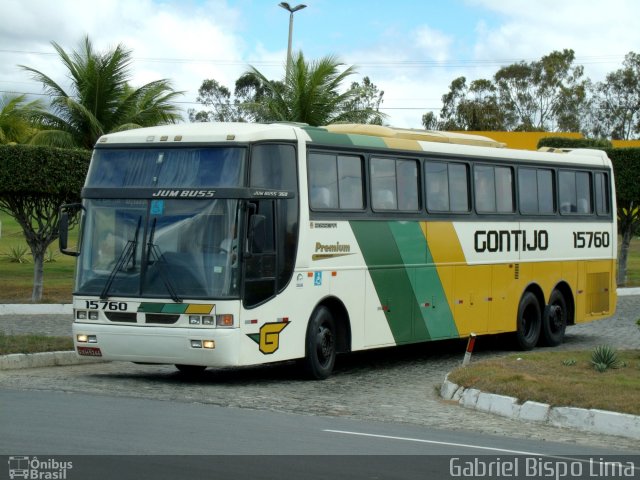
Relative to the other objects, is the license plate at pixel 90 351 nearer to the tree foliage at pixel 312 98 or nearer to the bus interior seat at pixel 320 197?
the bus interior seat at pixel 320 197

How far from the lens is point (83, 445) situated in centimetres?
908

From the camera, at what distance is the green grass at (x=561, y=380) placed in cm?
1191

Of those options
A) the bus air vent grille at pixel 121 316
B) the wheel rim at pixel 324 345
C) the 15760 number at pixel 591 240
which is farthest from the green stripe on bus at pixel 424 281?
the 15760 number at pixel 591 240

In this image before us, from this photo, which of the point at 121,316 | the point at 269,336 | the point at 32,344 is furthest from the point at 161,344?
the point at 32,344

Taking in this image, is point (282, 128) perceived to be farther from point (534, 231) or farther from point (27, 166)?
point (27, 166)

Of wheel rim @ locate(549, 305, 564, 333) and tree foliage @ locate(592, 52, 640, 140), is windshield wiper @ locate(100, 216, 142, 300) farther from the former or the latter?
tree foliage @ locate(592, 52, 640, 140)

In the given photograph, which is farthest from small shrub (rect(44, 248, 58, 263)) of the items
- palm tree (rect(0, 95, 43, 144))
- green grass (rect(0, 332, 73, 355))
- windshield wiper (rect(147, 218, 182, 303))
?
windshield wiper (rect(147, 218, 182, 303))

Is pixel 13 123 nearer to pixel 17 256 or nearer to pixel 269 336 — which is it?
pixel 17 256

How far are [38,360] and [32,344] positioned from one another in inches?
23.7

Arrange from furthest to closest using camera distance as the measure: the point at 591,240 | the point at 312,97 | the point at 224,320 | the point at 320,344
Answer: the point at 312,97 → the point at 591,240 → the point at 320,344 → the point at 224,320

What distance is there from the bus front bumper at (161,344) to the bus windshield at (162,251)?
43 cm

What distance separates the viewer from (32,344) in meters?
17.0

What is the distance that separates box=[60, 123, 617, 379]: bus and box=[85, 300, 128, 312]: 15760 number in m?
0.02

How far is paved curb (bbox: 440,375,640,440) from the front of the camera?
11.2 m
